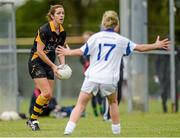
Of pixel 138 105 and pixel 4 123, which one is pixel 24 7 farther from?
pixel 4 123

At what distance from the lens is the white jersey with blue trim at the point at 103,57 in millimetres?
14188

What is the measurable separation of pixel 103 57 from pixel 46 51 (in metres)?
2.45

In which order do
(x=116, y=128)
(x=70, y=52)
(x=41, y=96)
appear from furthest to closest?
(x=41, y=96), (x=116, y=128), (x=70, y=52)

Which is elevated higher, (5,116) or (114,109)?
(114,109)

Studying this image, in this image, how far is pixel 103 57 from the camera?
46.6ft

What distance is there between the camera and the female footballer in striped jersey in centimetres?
1616

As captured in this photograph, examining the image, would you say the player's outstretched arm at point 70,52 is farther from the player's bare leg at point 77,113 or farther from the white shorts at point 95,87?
the player's bare leg at point 77,113

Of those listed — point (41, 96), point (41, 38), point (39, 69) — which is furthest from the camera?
point (41, 96)

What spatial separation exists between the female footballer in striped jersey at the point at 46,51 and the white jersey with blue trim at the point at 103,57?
1.93 m

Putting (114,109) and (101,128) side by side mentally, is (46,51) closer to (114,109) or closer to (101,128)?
(101,128)

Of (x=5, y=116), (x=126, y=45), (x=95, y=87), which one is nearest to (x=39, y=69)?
(x=95, y=87)

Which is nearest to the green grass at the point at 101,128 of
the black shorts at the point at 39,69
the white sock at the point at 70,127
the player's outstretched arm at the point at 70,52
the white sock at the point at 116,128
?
the white sock at the point at 116,128

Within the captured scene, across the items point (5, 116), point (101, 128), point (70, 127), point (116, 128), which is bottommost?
Answer: point (5, 116)

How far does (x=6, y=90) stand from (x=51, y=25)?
5210mm
